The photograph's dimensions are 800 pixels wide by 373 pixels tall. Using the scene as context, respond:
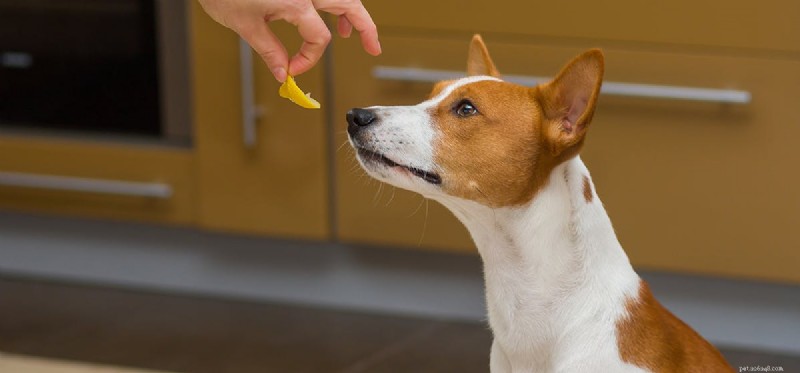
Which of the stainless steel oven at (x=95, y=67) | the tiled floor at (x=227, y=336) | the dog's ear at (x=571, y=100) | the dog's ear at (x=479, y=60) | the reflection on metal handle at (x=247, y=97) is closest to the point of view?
the dog's ear at (x=571, y=100)

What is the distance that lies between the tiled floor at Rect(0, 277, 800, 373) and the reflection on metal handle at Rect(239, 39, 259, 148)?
399 mm

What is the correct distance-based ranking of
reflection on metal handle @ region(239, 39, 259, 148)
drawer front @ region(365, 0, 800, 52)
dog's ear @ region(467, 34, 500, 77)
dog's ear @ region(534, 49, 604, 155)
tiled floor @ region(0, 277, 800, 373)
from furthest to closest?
1. reflection on metal handle @ region(239, 39, 259, 148)
2. tiled floor @ region(0, 277, 800, 373)
3. drawer front @ region(365, 0, 800, 52)
4. dog's ear @ region(467, 34, 500, 77)
5. dog's ear @ region(534, 49, 604, 155)

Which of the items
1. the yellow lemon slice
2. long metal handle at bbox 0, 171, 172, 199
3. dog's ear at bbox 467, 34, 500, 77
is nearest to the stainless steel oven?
long metal handle at bbox 0, 171, 172, 199

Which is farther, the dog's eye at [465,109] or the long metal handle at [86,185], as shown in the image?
the long metal handle at [86,185]

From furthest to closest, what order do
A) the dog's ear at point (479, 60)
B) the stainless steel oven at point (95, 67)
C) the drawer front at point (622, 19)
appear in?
the stainless steel oven at point (95, 67) < the drawer front at point (622, 19) < the dog's ear at point (479, 60)

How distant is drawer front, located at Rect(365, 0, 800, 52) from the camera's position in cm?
268

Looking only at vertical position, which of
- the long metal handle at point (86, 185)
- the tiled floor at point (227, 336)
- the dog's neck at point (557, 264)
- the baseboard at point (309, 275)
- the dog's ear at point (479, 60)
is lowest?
the tiled floor at point (227, 336)

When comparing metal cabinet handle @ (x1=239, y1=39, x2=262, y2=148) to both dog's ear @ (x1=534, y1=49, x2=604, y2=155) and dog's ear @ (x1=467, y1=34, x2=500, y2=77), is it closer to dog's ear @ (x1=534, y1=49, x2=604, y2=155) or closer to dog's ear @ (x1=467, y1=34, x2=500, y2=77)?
dog's ear @ (x1=467, y1=34, x2=500, y2=77)

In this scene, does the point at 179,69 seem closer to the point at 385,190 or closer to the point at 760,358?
the point at 385,190

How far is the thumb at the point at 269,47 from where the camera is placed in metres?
1.79


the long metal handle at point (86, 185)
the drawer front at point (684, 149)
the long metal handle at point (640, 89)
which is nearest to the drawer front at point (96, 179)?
the long metal handle at point (86, 185)

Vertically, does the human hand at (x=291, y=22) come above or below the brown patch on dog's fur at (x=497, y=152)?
above

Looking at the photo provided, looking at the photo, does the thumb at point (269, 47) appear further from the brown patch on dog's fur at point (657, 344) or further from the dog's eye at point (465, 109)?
the brown patch on dog's fur at point (657, 344)

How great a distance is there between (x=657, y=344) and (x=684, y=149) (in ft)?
3.51
